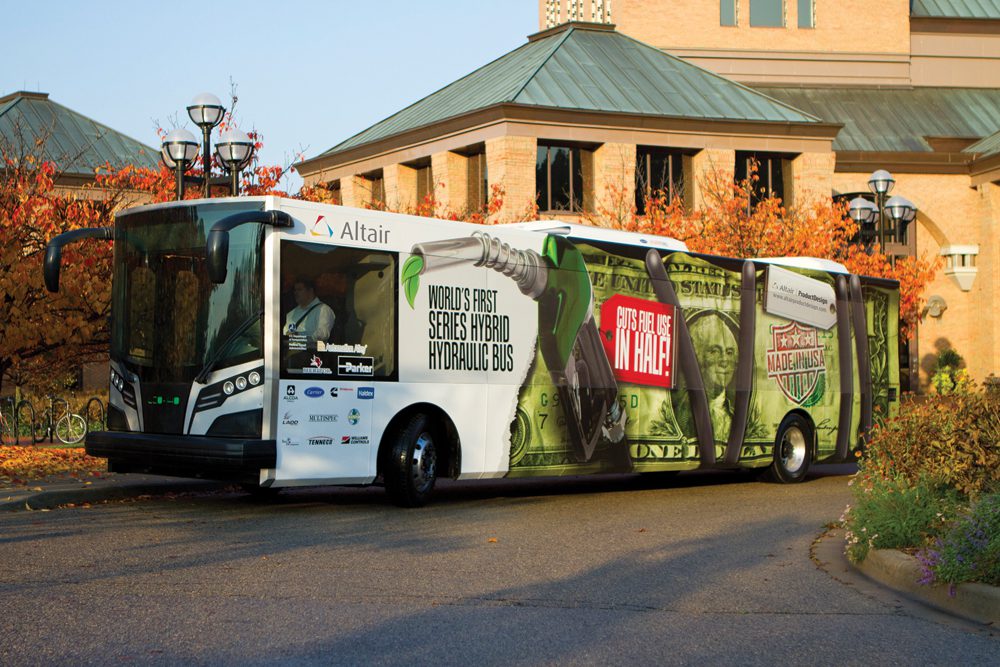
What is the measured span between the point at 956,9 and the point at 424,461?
48233 mm

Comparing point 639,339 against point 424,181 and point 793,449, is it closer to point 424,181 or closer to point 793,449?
point 793,449

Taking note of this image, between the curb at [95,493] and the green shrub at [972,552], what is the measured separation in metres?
8.33

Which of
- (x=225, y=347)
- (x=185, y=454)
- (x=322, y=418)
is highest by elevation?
(x=225, y=347)

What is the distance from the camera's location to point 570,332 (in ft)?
51.2

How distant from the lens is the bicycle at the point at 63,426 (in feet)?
78.6

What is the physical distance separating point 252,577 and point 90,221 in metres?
14.1

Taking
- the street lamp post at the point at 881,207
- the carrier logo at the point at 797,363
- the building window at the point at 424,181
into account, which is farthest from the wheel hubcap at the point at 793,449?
the building window at the point at 424,181

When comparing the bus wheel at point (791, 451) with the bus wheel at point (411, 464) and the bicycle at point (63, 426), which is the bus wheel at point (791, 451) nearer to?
the bus wheel at point (411, 464)

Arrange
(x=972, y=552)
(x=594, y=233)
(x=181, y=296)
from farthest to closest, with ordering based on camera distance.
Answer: (x=594, y=233) → (x=181, y=296) → (x=972, y=552)

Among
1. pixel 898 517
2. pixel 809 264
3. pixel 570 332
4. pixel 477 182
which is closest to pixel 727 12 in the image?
pixel 477 182

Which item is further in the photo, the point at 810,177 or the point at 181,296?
the point at 810,177

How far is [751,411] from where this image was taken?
18328 mm

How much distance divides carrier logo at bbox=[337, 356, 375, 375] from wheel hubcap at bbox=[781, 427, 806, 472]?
26.2 ft

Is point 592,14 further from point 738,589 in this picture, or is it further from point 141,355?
point 738,589
